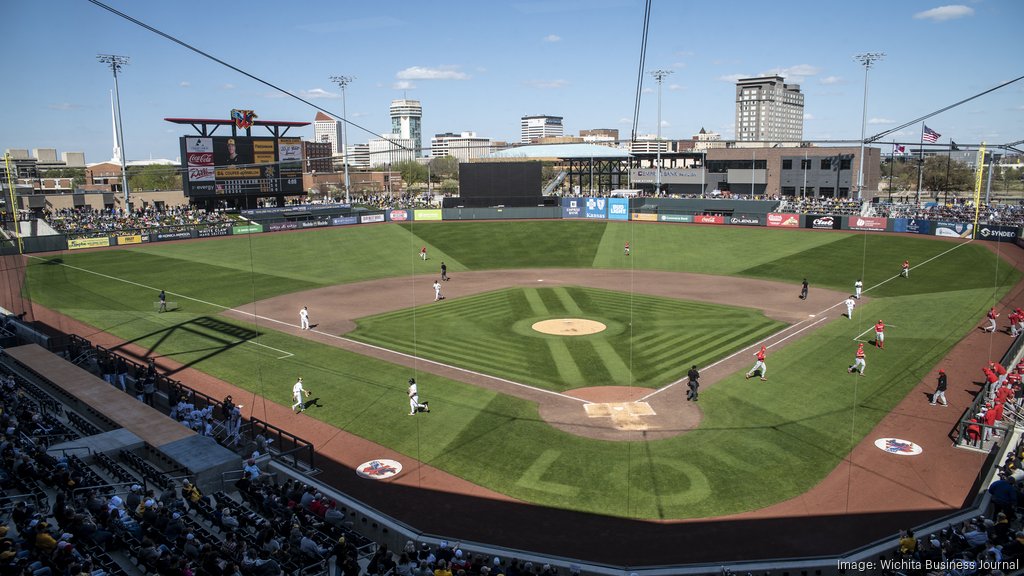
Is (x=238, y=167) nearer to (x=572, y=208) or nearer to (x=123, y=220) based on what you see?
(x=123, y=220)

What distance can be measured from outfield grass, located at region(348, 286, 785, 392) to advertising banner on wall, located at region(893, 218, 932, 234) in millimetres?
29784

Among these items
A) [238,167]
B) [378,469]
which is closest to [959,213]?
[378,469]

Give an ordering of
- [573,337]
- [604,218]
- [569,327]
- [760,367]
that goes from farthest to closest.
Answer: [604,218] < [569,327] < [573,337] < [760,367]

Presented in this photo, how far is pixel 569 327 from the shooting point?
34344 mm

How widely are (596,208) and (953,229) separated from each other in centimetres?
3429

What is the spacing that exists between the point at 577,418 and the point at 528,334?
11.2 metres

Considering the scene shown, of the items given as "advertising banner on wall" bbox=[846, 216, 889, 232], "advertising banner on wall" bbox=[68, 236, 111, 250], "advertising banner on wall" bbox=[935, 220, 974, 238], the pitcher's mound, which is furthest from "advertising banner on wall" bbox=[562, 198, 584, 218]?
"advertising banner on wall" bbox=[68, 236, 111, 250]

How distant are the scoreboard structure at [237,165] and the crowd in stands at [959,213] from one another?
56.4 m

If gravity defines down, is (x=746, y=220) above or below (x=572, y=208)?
below

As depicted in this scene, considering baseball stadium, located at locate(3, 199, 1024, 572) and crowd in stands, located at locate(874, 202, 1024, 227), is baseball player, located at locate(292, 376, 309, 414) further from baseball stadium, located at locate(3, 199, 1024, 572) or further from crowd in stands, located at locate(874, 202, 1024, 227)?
crowd in stands, located at locate(874, 202, 1024, 227)

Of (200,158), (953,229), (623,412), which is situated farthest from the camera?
(200,158)

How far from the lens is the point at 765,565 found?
39.4ft

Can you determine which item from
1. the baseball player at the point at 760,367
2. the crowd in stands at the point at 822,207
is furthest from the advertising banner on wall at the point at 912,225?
the baseball player at the point at 760,367

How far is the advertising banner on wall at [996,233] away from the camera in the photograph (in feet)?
164
